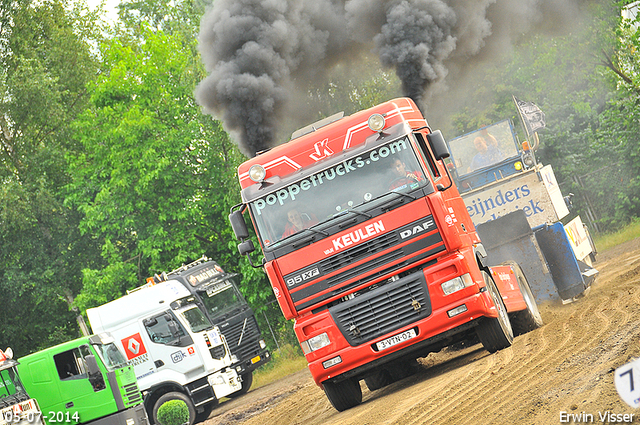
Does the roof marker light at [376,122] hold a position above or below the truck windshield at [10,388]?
above

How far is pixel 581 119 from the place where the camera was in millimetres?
28547

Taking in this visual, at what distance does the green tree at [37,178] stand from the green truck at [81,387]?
12.4 metres

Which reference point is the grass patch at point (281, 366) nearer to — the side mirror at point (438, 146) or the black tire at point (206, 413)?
the black tire at point (206, 413)

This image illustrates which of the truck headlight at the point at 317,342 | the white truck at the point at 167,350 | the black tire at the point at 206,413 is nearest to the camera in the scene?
the truck headlight at the point at 317,342

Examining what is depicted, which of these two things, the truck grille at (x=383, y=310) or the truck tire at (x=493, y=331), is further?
the truck tire at (x=493, y=331)

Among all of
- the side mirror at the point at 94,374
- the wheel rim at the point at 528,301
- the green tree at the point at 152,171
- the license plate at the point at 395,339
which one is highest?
the green tree at the point at 152,171

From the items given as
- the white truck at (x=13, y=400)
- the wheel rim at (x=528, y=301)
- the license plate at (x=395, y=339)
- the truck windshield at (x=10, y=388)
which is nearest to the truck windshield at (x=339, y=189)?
the license plate at (x=395, y=339)

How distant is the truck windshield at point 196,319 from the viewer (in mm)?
17261

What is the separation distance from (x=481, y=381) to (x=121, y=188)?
18301 millimetres

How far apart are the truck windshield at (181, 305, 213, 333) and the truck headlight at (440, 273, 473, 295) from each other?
9738 millimetres

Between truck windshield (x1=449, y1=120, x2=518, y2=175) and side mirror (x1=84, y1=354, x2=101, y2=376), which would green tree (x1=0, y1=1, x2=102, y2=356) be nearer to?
side mirror (x1=84, y1=354, x2=101, y2=376)

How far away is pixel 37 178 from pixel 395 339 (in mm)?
22080

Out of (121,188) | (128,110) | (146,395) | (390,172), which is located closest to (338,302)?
(390,172)

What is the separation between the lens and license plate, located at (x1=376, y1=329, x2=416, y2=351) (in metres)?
8.77
